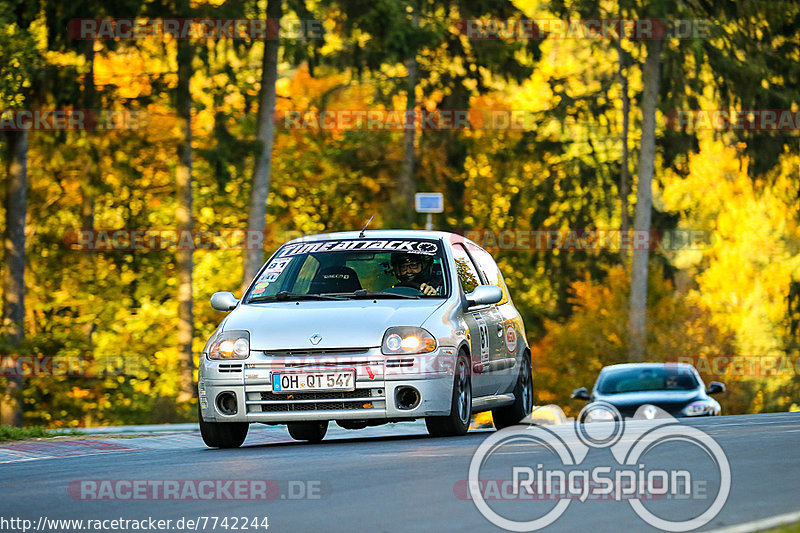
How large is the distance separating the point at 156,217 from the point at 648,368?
→ 2260 centimetres

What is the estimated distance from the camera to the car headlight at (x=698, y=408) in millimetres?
21000

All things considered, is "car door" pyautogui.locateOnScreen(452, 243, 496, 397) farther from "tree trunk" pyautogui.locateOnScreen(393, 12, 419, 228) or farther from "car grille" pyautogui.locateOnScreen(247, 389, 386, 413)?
"tree trunk" pyautogui.locateOnScreen(393, 12, 419, 228)

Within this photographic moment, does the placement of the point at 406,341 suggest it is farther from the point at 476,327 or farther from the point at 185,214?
the point at 185,214

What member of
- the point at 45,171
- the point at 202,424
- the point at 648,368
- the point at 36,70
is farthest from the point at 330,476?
the point at 45,171

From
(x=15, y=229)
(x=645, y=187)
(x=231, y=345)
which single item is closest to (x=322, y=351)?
(x=231, y=345)

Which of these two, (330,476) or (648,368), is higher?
(330,476)

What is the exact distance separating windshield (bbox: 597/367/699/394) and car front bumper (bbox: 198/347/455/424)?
10670 mm

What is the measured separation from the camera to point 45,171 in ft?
126

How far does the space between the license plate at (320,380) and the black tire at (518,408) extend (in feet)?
10.0

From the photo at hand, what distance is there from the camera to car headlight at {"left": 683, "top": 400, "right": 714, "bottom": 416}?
21.0 meters

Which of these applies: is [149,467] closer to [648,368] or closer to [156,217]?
[648,368]

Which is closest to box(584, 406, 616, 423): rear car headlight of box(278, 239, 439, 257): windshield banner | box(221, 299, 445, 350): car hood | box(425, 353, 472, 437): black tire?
box(278, 239, 439, 257): windshield banner

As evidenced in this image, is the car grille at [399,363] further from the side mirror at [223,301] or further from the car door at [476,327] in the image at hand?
the side mirror at [223,301]

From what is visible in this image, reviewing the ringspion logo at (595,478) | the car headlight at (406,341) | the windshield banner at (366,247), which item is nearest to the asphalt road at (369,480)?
the ringspion logo at (595,478)
